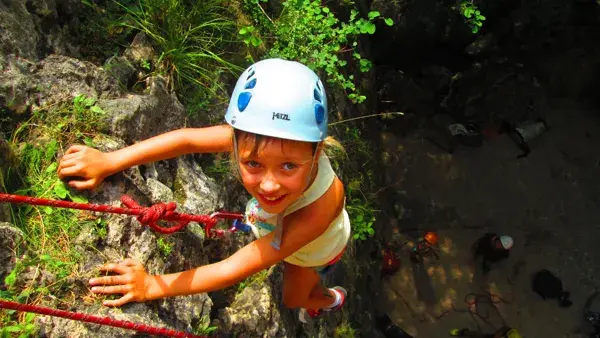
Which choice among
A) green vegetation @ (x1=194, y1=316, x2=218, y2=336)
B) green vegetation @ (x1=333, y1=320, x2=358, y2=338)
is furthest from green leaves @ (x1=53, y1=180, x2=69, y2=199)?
green vegetation @ (x1=333, y1=320, x2=358, y2=338)

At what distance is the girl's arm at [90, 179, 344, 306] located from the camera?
2649 millimetres

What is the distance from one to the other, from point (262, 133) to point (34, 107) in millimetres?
1469

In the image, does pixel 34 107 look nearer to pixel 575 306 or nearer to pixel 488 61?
pixel 488 61

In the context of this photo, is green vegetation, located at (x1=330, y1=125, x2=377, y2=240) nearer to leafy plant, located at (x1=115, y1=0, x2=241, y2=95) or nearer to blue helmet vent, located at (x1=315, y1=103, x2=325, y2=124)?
leafy plant, located at (x1=115, y1=0, x2=241, y2=95)

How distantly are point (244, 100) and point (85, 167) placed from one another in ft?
3.24

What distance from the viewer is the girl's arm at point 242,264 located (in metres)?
2.65

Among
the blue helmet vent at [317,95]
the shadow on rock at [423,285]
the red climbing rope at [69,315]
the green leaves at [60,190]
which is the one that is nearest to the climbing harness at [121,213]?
the red climbing rope at [69,315]

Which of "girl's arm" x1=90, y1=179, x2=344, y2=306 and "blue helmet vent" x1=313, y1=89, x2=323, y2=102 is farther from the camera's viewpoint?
"girl's arm" x1=90, y1=179, x2=344, y2=306

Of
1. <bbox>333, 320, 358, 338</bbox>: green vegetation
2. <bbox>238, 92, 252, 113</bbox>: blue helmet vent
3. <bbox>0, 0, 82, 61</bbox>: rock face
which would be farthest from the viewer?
<bbox>333, 320, 358, 338</bbox>: green vegetation

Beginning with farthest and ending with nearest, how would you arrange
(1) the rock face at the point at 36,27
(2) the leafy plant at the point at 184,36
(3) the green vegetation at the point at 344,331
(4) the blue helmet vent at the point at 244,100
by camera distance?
(3) the green vegetation at the point at 344,331 → (2) the leafy plant at the point at 184,36 → (1) the rock face at the point at 36,27 → (4) the blue helmet vent at the point at 244,100

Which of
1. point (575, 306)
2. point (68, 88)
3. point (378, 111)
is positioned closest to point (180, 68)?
point (68, 88)

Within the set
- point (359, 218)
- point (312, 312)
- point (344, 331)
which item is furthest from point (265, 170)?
point (344, 331)

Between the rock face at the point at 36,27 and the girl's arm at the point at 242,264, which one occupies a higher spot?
the rock face at the point at 36,27

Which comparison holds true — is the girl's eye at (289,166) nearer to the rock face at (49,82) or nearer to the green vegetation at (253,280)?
the rock face at (49,82)
